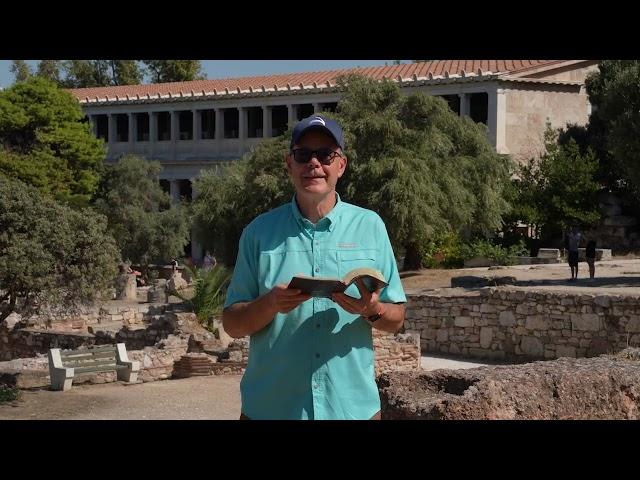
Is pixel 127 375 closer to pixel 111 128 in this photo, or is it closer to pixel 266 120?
pixel 266 120

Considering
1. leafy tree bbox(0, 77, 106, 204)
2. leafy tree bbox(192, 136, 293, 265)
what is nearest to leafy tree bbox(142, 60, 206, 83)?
leafy tree bbox(0, 77, 106, 204)

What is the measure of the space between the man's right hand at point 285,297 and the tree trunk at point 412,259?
29984mm

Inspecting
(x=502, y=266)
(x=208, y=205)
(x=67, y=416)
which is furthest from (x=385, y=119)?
(x=67, y=416)

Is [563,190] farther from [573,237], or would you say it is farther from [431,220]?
[573,237]

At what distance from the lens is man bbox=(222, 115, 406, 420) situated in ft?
11.7

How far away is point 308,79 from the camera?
56156 mm

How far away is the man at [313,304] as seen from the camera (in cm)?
355

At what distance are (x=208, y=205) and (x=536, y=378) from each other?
29098 millimetres

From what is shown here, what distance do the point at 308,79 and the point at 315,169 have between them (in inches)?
2094

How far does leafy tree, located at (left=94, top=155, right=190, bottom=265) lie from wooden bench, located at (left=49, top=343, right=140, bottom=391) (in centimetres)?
2569

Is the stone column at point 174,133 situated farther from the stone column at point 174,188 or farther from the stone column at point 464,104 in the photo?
the stone column at point 464,104

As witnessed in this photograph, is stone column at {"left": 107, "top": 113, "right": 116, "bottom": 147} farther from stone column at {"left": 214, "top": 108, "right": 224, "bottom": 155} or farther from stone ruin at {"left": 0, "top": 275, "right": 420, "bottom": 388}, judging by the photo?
stone ruin at {"left": 0, "top": 275, "right": 420, "bottom": 388}

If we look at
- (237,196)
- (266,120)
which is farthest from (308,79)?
(237,196)
